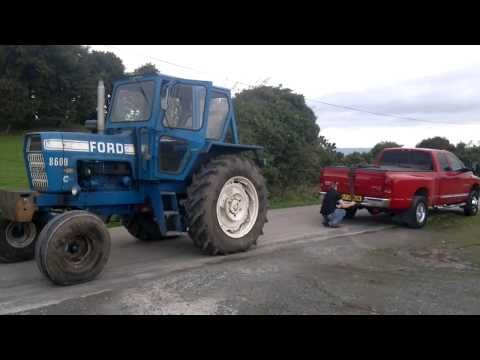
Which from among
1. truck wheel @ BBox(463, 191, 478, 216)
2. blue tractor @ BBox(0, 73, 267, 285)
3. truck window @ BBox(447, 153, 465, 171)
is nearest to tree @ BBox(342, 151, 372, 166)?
truck wheel @ BBox(463, 191, 478, 216)

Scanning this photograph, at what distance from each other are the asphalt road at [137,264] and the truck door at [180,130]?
1351 millimetres

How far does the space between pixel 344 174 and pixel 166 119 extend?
5.24 metres

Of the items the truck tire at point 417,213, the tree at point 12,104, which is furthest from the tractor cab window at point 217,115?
the tree at point 12,104

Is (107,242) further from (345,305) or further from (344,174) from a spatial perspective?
(344,174)

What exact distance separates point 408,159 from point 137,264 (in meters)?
7.96

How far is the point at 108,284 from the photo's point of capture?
18.1 ft

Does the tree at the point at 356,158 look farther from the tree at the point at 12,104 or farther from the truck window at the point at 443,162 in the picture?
the tree at the point at 12,104

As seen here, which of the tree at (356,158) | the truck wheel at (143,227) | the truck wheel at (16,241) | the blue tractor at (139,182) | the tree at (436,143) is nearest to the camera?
the blue tractor at (139,182)

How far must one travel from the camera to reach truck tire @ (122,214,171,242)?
26.2 feet

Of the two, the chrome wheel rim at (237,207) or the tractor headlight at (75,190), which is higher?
the tractor headlight at (75,190)

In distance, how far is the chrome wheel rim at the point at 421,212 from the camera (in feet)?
34.0

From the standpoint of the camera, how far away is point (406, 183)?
10.0 meters

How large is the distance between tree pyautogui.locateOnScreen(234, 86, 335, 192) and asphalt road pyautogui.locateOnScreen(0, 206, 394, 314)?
583 cm
